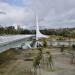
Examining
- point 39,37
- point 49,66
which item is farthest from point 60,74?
point 39,37

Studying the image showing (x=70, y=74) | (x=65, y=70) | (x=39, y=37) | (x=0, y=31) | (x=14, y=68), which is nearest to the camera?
(x=70, y=74)

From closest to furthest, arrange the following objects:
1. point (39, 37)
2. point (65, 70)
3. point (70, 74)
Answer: point (70, 74)
point (65, 70)
point (39, 37)

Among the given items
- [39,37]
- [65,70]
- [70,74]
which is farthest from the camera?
[39,37]

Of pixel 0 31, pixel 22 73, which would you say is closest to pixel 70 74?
pixel 22 73

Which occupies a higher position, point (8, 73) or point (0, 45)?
point (0, 45)

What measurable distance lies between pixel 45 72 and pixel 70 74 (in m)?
3.19

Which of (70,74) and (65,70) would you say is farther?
(65,70)

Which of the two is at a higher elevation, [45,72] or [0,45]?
[0,45]

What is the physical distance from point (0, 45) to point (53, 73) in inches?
309

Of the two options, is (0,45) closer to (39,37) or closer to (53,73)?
(53,73)

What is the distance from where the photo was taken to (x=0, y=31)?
5271 inches

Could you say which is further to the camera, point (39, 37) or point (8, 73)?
point (39, 37)

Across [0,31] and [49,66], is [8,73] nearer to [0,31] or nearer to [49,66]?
[49,66]

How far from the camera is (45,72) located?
2869cm
